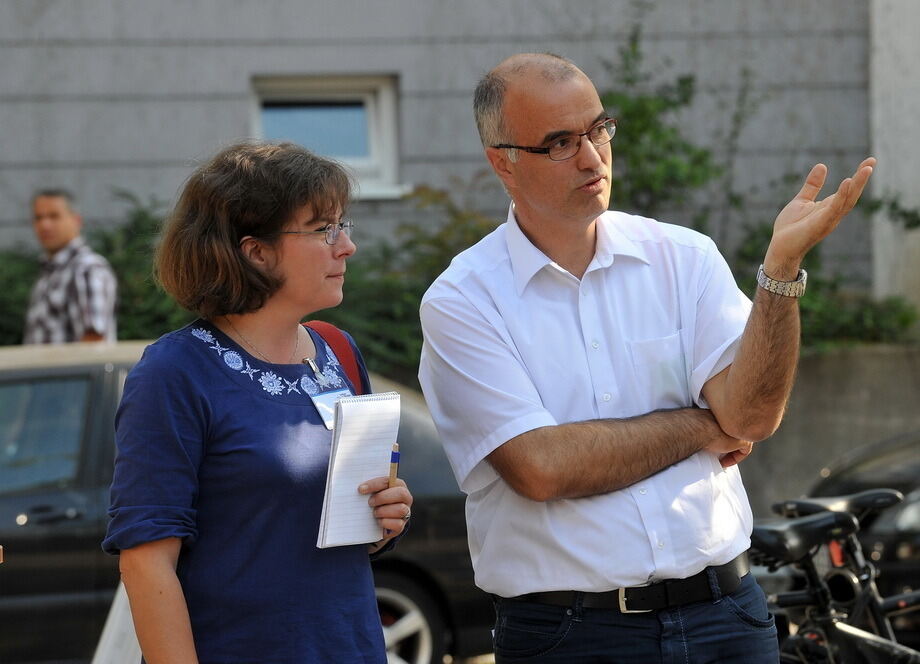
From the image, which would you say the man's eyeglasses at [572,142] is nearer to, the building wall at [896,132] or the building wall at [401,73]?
the building wall at [401,73]

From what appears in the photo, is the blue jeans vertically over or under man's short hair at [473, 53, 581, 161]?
under

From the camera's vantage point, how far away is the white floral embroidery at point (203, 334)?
2512 millimetres

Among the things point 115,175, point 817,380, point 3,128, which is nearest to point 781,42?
point 817,380

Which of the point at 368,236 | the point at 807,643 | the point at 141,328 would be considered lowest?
the point at 807,643

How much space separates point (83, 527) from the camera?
5191mm

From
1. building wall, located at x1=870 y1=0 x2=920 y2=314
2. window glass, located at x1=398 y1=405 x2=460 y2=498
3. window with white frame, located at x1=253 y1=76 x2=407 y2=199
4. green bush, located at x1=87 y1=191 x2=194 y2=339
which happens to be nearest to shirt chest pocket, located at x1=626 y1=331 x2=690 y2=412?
window glass, located at x1=398 y1=405 x2=460 y2=498

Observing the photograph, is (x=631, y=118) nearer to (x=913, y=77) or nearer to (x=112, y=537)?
(x=913, y=77)

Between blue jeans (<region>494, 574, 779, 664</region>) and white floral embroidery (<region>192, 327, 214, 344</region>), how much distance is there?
86cm

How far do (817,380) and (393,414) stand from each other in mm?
7820

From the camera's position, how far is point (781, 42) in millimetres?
10625

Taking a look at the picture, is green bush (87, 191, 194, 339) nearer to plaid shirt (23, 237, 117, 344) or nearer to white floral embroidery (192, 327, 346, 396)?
plaid shirt (23, 237, 117, 344)

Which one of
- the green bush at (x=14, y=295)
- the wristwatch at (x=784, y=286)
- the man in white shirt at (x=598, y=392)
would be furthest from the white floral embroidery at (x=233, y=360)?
the green bush at (x=14, y=295)

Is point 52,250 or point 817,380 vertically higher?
point 52,250

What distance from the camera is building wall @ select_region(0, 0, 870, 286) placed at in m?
9.93
